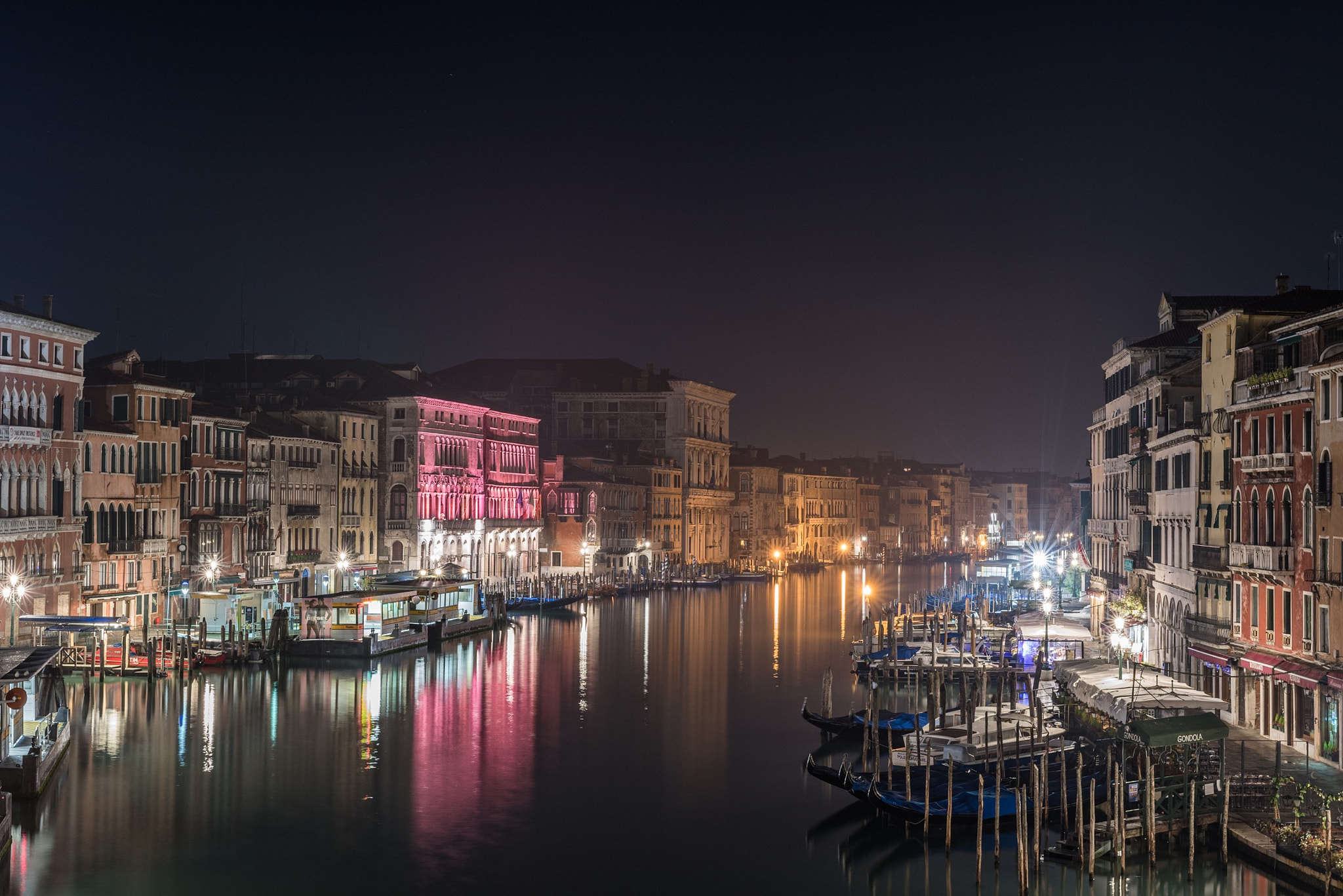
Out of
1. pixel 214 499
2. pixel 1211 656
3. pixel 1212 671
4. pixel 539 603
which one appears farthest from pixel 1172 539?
pixel 539 603

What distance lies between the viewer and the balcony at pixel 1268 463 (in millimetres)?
26078

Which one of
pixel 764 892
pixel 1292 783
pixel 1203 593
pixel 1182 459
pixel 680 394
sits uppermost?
pixel 680 394

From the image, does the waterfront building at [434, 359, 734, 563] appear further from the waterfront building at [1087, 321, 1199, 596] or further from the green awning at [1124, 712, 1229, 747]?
the green awning at [1124, 712, 1229, 747]

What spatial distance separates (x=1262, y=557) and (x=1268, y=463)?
1647mm

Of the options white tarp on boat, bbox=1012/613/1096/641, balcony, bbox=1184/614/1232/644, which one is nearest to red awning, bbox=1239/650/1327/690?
balcony, bbox=1184/614/1232/644

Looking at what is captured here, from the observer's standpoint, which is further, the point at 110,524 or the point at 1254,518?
A: the point at 110,524

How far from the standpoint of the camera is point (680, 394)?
101 meters

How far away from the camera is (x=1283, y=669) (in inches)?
1011

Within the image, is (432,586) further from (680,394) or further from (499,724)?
(680,394)

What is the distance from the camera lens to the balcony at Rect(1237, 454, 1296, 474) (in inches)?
1027

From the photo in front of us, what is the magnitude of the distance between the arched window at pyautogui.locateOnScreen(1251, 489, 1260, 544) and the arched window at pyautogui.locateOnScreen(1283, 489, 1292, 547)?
3.72ft

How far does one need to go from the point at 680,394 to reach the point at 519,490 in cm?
2505

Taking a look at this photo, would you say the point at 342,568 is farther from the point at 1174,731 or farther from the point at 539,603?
the point at 1174,731

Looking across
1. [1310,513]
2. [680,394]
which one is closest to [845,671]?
[1310,513]
